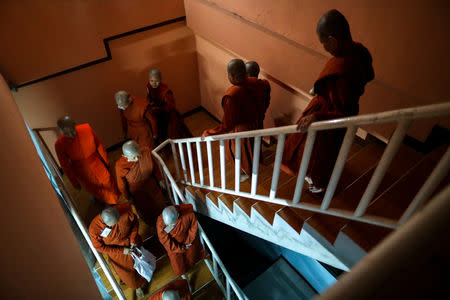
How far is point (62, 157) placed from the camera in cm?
357

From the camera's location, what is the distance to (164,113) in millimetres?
4551

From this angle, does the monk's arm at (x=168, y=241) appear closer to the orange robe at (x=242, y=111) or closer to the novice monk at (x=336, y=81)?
the orange robe at (x=242, y=111)

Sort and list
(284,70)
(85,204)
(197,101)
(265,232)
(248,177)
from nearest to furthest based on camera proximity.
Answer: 1. (265,232)
2. (248,177)
3. (284,70)
4. (85,204)
5. (197,101)

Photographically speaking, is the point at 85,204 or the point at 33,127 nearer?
the point at 33,127

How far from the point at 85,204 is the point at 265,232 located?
132 inches

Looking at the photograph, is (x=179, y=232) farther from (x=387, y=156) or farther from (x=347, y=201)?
(x=387, y=156)

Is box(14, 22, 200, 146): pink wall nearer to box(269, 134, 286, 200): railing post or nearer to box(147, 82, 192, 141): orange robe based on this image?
box(147, 82, 192, 141): orange robe

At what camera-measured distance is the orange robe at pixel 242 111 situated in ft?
8.78

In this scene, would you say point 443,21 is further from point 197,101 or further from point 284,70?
point 197,101

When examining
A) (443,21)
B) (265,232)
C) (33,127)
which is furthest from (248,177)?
(33,127)

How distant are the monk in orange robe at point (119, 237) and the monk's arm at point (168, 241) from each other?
1.19 feet

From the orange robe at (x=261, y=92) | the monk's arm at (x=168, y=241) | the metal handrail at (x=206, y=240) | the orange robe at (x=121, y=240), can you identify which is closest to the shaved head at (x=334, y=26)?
the orange robe at (x=261, y=92)

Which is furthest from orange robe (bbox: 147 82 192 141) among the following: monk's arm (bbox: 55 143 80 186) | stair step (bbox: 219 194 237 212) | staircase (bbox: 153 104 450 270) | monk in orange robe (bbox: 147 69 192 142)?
stair step (bbox: 219 194 237 212)

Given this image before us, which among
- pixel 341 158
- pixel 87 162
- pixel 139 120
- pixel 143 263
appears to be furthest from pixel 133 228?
pixel 341 158
